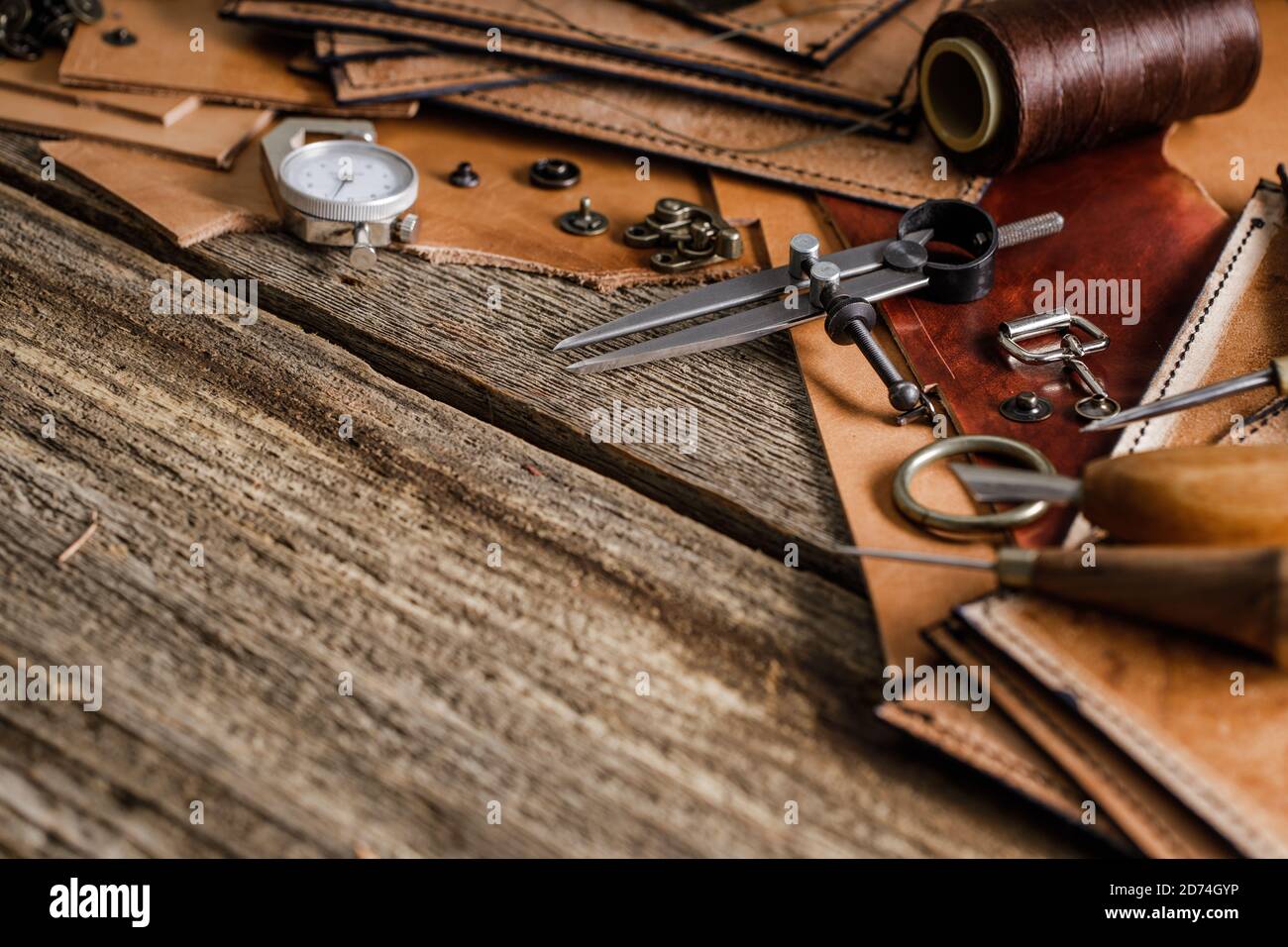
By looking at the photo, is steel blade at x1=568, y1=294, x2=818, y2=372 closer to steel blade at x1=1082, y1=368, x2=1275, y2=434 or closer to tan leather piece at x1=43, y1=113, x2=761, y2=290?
tan leather piece at x1=43, y1=113, x2=761, y2=290

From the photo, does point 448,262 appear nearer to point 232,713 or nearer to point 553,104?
point 553,104

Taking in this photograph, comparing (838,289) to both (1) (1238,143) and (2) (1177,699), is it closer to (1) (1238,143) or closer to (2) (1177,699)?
(2) (1177,699)

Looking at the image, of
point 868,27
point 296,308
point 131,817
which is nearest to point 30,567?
point 131,817

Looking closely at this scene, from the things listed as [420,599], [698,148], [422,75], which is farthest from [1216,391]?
[422,75]

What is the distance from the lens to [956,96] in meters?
2.58

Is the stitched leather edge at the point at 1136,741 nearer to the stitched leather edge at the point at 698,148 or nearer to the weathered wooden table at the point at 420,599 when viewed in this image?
the weathered wooden table at the point at 420,599

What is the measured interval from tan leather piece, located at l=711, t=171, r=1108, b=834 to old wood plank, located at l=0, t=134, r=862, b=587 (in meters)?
0.04

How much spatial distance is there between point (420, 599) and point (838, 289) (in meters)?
0.90

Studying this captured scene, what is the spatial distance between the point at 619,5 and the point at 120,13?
1.19 meters

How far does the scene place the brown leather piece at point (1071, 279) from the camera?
192cm

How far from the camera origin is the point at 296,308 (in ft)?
7.16

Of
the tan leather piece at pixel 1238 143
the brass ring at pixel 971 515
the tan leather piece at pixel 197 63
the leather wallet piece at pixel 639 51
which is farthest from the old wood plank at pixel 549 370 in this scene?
the tan leather piece at pixel 1238 143

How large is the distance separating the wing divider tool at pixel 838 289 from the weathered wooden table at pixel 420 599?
6 cm

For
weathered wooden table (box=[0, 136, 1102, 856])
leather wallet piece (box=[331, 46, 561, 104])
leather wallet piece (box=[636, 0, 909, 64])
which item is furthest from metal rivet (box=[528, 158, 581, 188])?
leather wallet piece (box=[636, 0, 909, 64])
